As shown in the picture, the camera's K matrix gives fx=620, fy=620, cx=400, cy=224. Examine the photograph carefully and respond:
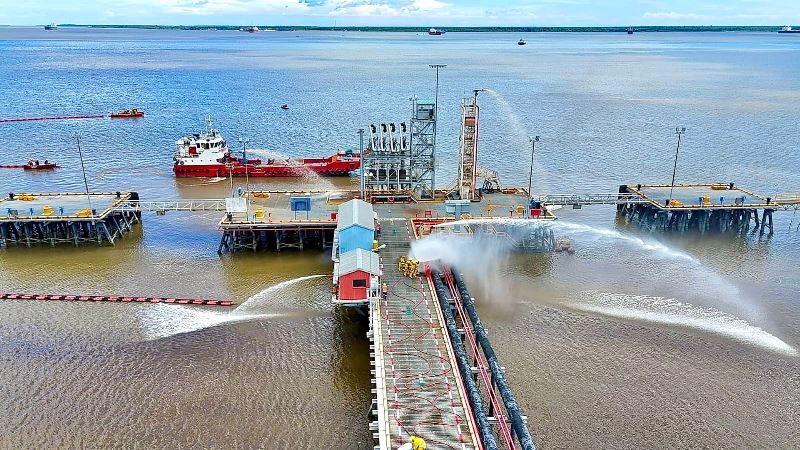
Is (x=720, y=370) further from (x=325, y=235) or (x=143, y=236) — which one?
(x=143, y=236)

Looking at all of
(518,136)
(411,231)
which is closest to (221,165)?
(411,231)

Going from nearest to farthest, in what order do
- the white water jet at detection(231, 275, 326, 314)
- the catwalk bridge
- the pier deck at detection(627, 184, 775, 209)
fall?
the catwalk bridge < the white water jet at detection(231, 275, 326, 314) < the pier deck at detection(627, 184, 775, 209)

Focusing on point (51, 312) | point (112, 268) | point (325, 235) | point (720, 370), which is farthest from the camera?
point (325, 235)

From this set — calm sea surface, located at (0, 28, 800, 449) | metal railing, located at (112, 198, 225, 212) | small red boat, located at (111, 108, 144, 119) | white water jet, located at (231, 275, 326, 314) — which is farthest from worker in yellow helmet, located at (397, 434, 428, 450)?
small red boat, located at (111, 108, 144, 119)

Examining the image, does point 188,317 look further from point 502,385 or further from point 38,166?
point 38,166

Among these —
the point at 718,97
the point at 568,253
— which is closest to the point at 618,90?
the point at 718,97

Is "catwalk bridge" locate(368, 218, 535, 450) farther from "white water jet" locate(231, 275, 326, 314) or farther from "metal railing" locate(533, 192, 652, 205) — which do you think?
"metal railing" locate(533, 192, 652, 205)
